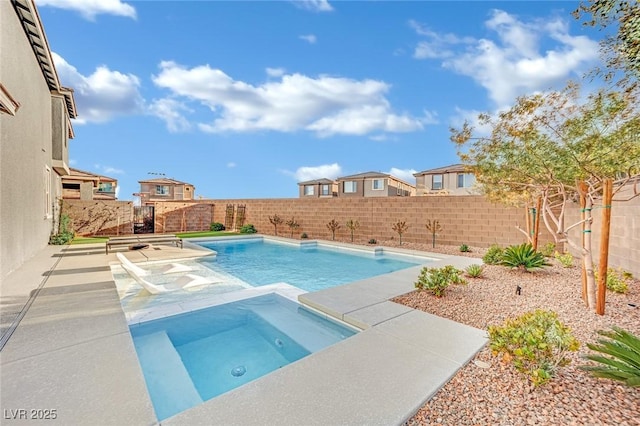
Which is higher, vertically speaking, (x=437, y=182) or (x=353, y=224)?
(x=437, y=182)

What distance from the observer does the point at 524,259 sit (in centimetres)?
691

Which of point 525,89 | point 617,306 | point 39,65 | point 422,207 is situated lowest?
point 617,306

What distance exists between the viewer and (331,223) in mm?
14789

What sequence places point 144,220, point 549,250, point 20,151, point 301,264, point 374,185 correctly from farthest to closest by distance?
point 374,185, point 144,220, point 301,264, point 549,250, point 20,151

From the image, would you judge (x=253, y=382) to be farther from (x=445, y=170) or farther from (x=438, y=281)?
(x=445, y=170)

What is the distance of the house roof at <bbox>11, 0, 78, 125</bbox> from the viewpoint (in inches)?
272

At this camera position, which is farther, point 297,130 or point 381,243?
point 297,130

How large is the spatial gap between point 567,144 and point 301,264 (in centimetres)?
754

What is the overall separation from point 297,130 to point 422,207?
16.5 metres

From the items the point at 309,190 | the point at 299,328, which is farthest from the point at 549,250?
the point at 309,190

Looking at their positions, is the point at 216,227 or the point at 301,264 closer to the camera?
the point at 301,264

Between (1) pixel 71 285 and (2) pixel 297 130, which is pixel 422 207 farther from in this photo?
(2) pixel 297 130

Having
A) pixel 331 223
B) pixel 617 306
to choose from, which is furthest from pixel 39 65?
pixel 617 306

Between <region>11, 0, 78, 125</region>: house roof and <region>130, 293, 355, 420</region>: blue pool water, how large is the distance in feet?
26.9
